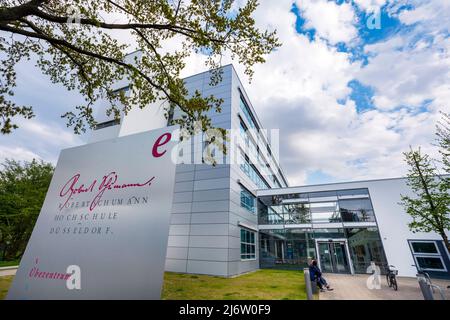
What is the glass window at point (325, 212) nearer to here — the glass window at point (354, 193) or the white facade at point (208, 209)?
the glass window at point (354, 193)

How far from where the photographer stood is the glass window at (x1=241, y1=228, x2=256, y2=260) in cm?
1525

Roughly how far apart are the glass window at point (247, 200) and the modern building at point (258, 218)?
9cm

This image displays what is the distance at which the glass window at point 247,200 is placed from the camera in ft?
54.6

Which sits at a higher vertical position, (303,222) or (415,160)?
(415,160)

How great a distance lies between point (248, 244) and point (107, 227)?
1494 centimetres

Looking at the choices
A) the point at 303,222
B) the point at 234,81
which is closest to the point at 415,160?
the point at 303,222

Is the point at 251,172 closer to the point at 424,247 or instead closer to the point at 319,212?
the point at 319,212

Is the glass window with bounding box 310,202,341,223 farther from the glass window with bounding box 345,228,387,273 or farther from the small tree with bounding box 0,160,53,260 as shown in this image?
the small tree with bounding box 0,160,53,260

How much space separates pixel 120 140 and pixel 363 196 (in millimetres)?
20061

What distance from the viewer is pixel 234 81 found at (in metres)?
18.1

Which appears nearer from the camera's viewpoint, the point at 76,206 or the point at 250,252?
the point at 76,206
